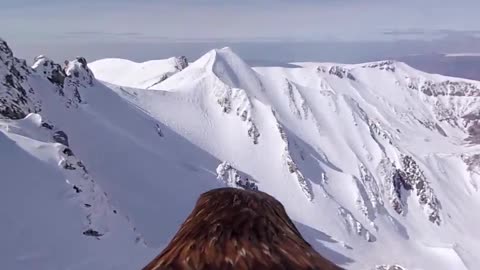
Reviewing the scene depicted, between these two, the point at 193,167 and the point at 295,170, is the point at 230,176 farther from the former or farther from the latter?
the point at 295,170

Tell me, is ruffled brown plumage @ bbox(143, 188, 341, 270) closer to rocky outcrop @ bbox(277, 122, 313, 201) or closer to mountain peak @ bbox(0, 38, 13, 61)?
mountain peak @ bbox(0, 38, 13, 61)

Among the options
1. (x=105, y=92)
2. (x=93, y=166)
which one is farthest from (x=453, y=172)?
(x=93, y=166)

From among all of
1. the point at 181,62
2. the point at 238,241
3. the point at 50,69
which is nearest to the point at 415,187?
the point at 181,62

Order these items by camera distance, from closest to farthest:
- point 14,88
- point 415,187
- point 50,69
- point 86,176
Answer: point 86,176
point 14,88
point 50,69
point 415,187

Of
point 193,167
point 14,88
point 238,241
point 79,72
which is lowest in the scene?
point 193,167

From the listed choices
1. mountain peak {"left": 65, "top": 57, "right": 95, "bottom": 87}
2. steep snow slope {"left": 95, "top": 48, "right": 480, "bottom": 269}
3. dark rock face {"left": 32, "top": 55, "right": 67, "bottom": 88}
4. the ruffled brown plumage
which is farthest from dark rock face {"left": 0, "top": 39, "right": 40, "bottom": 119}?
the ruffled brown plumage

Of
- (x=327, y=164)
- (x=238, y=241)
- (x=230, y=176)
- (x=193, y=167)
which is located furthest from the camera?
(x=327, y=164)

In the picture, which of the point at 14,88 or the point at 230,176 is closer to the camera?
the point at 14,88
